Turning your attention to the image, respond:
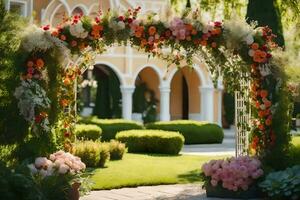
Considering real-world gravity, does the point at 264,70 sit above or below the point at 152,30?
below

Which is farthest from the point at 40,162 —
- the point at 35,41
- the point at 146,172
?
the point at 146,172

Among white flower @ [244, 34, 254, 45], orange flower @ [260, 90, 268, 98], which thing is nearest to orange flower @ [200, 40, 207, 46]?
white flower @ [244, 34, 254, 45]

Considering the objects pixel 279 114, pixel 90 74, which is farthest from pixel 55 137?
pixel 90 74

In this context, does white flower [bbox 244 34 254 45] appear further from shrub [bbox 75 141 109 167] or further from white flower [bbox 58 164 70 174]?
shrub [bbox 75 141 109 167]

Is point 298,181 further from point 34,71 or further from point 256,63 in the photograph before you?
point 34,71

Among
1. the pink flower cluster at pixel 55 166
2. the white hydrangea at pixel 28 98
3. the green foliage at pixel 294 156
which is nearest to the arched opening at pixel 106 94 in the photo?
the green foliage at pixel 294 156

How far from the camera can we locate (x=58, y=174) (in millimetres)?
8500

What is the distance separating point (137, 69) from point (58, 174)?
68.2 feet

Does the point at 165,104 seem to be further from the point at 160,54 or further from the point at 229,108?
the point at 160,54

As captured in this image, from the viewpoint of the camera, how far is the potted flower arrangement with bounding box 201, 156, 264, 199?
9688 millimetres

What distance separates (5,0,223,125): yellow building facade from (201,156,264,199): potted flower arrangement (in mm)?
14356

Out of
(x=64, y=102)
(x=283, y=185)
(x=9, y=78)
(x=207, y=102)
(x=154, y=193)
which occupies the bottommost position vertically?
(x=154, y=193)

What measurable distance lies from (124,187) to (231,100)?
2667cm

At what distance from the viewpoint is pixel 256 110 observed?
33.9 feet
